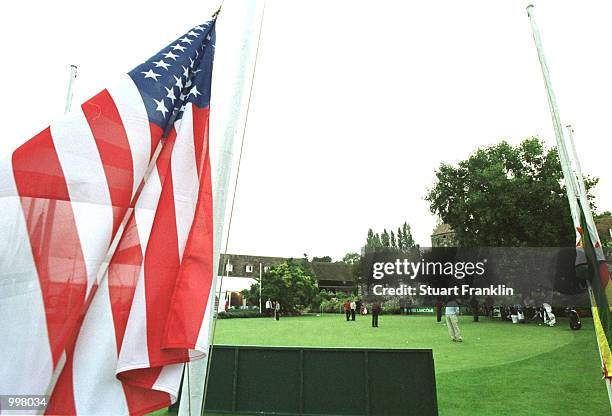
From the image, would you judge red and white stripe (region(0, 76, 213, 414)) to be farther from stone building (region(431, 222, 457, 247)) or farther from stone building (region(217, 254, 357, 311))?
stone building (region(217, 254, 357, 311))

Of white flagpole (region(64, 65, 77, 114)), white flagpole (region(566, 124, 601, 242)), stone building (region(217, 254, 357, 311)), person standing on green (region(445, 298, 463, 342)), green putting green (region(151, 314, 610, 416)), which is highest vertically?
stone building (region(217, 254, 357, 311))

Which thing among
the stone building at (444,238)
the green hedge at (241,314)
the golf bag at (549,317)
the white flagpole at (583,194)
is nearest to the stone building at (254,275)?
the green hedge at (241,314)

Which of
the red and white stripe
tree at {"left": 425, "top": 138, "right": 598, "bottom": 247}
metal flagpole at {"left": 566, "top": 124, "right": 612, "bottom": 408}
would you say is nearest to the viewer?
the red and white stripe

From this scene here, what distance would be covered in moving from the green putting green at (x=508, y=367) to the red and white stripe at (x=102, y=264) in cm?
706

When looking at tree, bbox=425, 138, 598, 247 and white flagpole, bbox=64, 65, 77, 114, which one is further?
tree, bbox=425, 138, 598, 247

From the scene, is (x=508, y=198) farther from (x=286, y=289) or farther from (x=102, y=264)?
(x=102, y=264)

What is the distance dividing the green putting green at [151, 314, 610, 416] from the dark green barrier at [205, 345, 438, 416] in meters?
1.01

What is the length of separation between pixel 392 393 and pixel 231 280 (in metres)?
42.1

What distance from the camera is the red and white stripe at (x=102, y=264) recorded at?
2301 millimetres

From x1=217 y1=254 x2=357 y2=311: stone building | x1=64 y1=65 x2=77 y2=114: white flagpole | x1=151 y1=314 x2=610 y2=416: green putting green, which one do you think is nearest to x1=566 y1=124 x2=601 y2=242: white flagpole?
x1=151 y1=314 x2=610 y2=416: green putting green

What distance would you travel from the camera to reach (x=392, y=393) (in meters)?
7.63

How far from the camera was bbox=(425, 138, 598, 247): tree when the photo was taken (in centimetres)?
2672

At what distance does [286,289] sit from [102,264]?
128ft

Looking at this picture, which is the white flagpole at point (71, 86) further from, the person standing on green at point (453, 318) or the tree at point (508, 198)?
the tree at point (508, 198)
